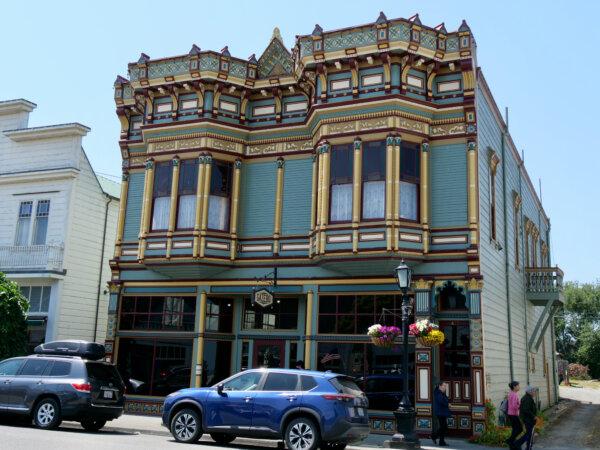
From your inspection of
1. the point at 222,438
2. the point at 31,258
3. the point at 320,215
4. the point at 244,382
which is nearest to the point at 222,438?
the point at 222,438

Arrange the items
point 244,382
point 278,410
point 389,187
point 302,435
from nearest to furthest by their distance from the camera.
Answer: point 302,435, point 278,410, point 244,382, point 389,187

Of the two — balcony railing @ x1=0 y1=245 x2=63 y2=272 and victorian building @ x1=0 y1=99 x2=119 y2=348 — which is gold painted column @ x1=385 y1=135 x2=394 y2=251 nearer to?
victorian building @ x1=0 y1=99 x2=119 y2=348

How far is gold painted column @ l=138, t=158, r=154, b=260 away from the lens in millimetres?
22078

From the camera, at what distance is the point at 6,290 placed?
74.7 ft

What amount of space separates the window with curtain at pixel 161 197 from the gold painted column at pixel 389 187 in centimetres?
756

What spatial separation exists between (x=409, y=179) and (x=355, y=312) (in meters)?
4.23

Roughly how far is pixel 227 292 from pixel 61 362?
6.61 meters

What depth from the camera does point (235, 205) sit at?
21.8 metres

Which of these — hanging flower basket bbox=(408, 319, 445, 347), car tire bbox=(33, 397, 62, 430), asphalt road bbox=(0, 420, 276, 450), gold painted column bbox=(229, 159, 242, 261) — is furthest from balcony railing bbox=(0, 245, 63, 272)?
hanging flower basket bbox=(408, 319, 445, 347)

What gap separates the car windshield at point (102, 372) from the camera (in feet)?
51.6

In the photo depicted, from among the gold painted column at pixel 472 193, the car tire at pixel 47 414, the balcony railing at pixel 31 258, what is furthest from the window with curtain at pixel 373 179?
the balcony railing at pixel 31 258

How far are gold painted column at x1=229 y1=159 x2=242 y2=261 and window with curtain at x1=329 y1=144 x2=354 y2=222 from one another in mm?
3574

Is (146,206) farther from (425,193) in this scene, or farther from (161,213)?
(425,193)

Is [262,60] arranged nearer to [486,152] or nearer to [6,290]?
[486,152]
